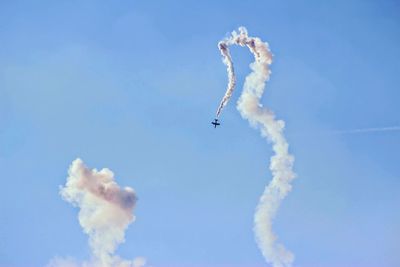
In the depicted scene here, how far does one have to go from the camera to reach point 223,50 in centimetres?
19200

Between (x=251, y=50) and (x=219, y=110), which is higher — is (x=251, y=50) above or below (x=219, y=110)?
above

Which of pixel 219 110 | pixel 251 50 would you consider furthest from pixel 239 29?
pixel 219 110

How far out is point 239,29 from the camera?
192 meters

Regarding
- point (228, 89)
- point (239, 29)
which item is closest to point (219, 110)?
point (228, 89)

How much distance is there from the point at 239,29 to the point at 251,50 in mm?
6830

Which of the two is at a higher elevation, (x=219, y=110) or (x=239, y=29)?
(x=239, y=29)

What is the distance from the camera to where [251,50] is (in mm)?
195375

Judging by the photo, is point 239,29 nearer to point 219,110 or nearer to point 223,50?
point 223,50

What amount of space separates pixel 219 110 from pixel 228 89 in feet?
25.1

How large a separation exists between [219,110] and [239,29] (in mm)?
22746

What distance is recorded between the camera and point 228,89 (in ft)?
638

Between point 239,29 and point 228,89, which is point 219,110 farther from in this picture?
point 239,29

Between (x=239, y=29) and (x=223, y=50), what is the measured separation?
277 inches

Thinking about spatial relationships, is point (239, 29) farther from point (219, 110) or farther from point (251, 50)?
point (219, 110)
